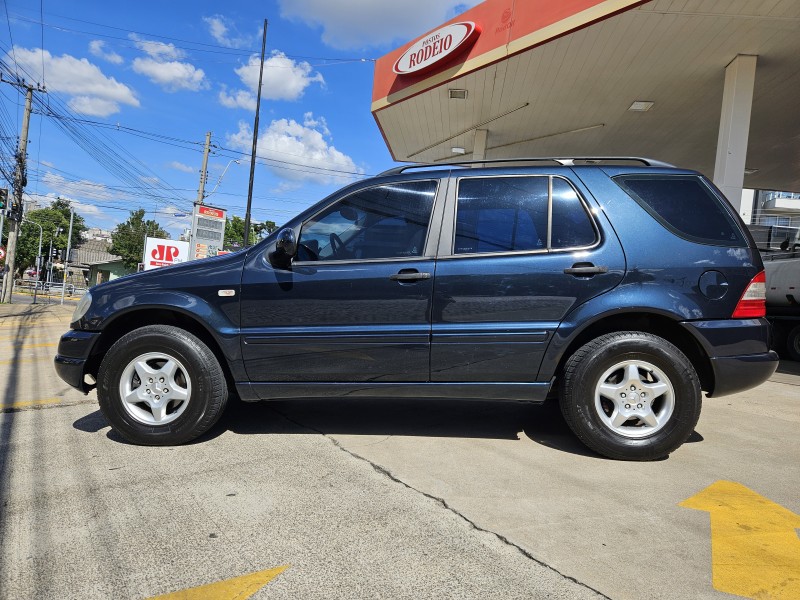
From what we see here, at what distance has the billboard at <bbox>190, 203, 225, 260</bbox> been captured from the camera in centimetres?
1998

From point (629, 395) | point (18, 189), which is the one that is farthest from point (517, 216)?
point (18, 189)

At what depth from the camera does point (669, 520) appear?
2615mm

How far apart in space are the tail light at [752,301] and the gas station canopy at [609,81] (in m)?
5.87

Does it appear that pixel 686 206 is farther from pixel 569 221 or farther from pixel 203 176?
pixel 203 176

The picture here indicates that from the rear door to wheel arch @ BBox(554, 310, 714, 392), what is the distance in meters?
0.25

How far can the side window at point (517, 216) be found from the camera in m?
3.42

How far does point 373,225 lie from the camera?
141 inches

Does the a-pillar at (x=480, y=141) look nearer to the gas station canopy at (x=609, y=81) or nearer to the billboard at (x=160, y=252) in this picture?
the gas station canopy at (x=609, y=81)

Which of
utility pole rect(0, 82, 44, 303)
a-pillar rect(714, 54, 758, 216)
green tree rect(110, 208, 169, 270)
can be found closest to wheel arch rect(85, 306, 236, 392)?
a-pillar rect(714, 54, 758, 216)

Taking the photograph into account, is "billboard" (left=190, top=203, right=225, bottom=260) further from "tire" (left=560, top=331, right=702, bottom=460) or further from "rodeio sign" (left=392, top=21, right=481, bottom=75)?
"tire" (left=560, top=331, right=702, bottom=460)

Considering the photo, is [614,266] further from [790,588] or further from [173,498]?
[173,498]

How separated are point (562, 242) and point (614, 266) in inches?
14.1

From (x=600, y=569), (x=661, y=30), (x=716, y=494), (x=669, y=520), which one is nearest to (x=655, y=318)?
(x=716, y=494)

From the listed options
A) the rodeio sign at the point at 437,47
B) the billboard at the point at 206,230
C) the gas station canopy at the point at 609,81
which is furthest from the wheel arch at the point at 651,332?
the billboard at the point at 206,230
